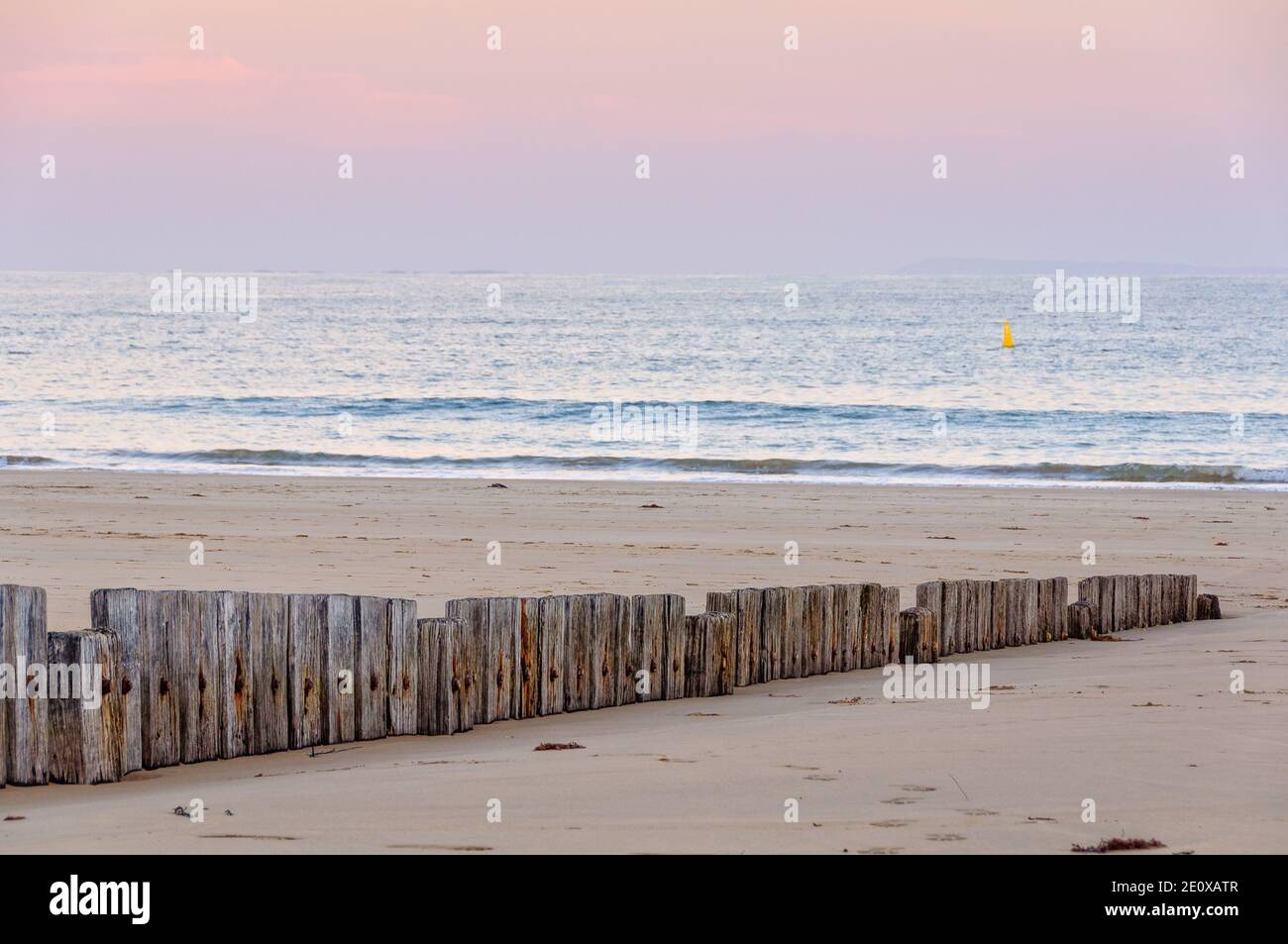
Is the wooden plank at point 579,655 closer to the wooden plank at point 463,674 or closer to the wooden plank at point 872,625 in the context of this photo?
the wooden plank at point 463,674

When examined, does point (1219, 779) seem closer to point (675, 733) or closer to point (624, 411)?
point (675, 733)

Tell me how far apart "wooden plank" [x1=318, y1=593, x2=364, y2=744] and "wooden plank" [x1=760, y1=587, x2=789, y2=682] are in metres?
2.69

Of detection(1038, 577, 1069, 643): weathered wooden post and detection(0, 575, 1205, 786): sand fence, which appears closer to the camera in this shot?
detection(0, 575, 1205, 786): sand fence

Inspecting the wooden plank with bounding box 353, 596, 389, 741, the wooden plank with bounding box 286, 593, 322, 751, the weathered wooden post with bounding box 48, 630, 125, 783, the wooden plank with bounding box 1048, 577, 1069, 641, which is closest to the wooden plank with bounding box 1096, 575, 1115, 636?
the wooden plank with bounding box 1048, 577, 1069, 641

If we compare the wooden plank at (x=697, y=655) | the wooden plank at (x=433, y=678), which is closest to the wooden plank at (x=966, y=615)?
the wooden plank at (x=697, y=655)

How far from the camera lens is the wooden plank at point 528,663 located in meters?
6.99

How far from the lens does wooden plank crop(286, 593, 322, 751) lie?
6238 mm

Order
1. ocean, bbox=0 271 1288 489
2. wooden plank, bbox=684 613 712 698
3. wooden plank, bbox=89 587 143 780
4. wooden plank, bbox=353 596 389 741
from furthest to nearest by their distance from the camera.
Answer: ocean, bbox=0 271 1288 489
wooden plank, bbox=684 613 712 698
wooden plank, bbox=353 596 389 741
wooden plank, bbox=89 587 143 780

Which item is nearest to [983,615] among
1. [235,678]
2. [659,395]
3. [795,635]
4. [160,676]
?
[795,635]

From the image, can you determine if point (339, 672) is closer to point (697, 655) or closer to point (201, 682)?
point (201, 682)

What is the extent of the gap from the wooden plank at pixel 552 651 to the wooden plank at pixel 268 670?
142 cm

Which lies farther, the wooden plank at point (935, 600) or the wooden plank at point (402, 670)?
the wooden plank at point (935, 600)

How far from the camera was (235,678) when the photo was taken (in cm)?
606

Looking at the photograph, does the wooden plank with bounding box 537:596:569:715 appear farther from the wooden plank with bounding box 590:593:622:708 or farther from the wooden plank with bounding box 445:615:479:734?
the wooden plank with bounding box 445:615:479:734
